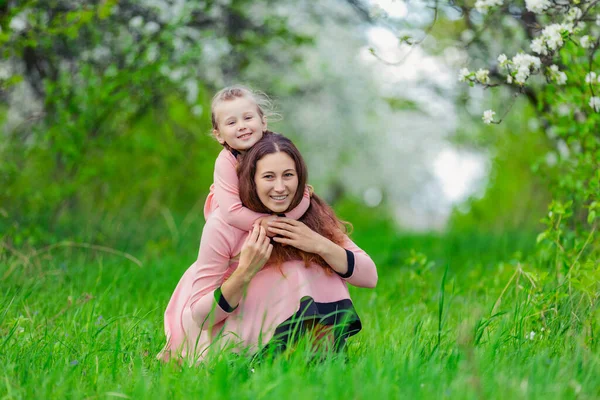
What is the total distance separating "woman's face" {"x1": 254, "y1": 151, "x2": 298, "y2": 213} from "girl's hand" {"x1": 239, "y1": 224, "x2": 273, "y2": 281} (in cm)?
13

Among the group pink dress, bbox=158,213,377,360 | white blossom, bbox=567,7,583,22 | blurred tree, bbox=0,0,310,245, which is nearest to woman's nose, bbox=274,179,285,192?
pink dress, bbox=158,213,377,360

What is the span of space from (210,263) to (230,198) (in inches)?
10.6

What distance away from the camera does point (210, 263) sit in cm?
264

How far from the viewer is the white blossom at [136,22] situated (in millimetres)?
5711

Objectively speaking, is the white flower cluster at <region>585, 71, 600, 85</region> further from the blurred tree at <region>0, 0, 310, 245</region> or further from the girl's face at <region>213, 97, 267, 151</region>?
the blurred tree at <region>0, 0, 310, 245</region>

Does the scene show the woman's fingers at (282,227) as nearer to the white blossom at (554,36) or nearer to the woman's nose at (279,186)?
the woman's nose at (279,186)

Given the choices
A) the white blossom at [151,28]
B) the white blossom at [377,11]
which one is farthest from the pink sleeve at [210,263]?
the white blossom at [151,28]

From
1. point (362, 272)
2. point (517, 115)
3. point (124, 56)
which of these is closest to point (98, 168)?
point (124, 56)

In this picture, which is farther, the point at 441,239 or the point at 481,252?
the point at 441,239

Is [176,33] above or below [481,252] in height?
above

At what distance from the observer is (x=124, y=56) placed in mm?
5629

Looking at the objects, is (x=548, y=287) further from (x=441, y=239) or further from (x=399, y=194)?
(x=399, y=194)

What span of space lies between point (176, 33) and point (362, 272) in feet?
12.5

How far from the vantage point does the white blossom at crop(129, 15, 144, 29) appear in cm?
571
